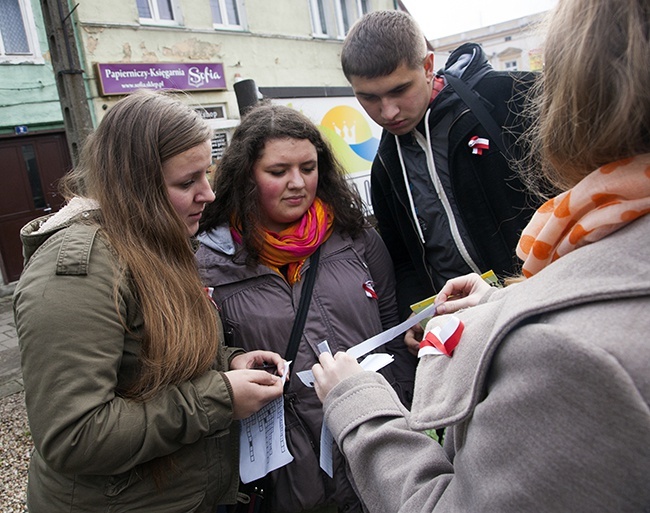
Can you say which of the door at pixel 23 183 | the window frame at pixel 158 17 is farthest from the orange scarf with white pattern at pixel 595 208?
the window frame at pixel 158 17

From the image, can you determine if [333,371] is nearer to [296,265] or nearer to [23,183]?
[296,265]

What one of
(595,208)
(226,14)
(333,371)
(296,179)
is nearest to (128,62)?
(226,14)

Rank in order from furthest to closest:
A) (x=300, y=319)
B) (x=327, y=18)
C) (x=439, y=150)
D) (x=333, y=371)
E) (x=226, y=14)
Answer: (x=327, y=18) → (x=226, y=14) → (x=439, y=150) → (x=300, y=319) → (x=333, y=371)

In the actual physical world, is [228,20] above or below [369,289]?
above

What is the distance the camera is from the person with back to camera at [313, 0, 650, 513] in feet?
1.84

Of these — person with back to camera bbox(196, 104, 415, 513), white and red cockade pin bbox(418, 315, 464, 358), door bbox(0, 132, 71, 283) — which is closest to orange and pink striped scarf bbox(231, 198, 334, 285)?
person with back to camera bbox(196, 104, 415, 513)

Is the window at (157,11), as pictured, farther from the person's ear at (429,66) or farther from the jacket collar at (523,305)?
the jacket collar at (523,305)

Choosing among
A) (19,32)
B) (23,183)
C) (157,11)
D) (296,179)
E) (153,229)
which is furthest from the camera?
(157,11)

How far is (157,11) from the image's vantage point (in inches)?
356

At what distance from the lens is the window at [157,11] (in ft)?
29.2

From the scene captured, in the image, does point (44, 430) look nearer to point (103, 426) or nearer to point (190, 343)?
point (103, 426)

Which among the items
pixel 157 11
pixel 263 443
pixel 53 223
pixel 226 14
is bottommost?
pixel 263 443

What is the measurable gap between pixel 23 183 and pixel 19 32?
8.05ft

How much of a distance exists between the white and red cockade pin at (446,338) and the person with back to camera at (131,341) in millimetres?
768
